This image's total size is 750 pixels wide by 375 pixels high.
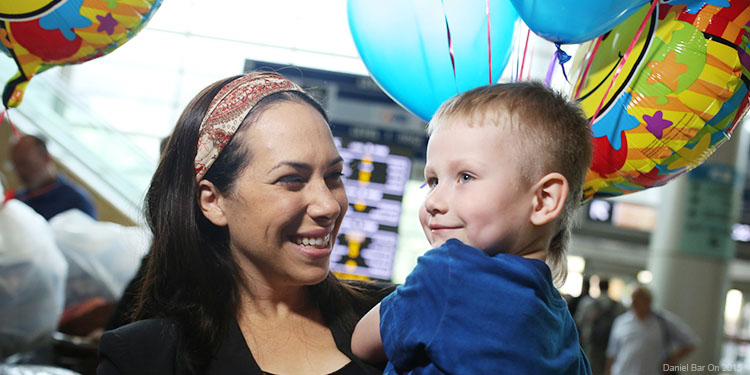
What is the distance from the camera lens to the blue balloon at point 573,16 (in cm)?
154

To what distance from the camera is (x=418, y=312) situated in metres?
1.19

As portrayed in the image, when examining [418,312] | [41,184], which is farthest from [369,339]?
[41,184]

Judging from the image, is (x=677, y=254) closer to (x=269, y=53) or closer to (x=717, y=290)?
(x=717, y=290)

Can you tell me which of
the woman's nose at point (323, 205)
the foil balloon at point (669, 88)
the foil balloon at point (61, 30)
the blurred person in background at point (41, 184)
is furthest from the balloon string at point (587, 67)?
the blurred person in background at point (41, 184)

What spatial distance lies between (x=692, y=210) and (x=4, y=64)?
7.23 metres

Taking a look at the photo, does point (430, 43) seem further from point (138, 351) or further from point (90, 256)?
point (90, 256)

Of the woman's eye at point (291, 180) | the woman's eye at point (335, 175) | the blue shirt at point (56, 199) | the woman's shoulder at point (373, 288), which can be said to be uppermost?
the woman's eye at point (291, 180)

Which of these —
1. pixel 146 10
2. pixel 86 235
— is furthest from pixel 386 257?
pixel 146 10

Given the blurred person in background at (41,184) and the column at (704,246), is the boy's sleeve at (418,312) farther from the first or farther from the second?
the column at (704,246)

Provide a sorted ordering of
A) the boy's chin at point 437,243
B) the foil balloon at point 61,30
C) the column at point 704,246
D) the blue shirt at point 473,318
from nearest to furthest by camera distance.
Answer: the blue shirt at point 473,318
the boy's chin at point 437,243
the foil balloon at point 61,30
the column at point 704,246

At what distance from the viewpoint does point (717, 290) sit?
7.55 meters

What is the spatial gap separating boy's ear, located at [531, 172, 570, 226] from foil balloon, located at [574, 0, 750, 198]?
0.54 m

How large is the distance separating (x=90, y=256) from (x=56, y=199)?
17.4 inches

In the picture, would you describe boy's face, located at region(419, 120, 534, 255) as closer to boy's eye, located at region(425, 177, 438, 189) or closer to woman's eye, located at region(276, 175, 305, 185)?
boy's eye, located at region(425, 177, 438, 189)
